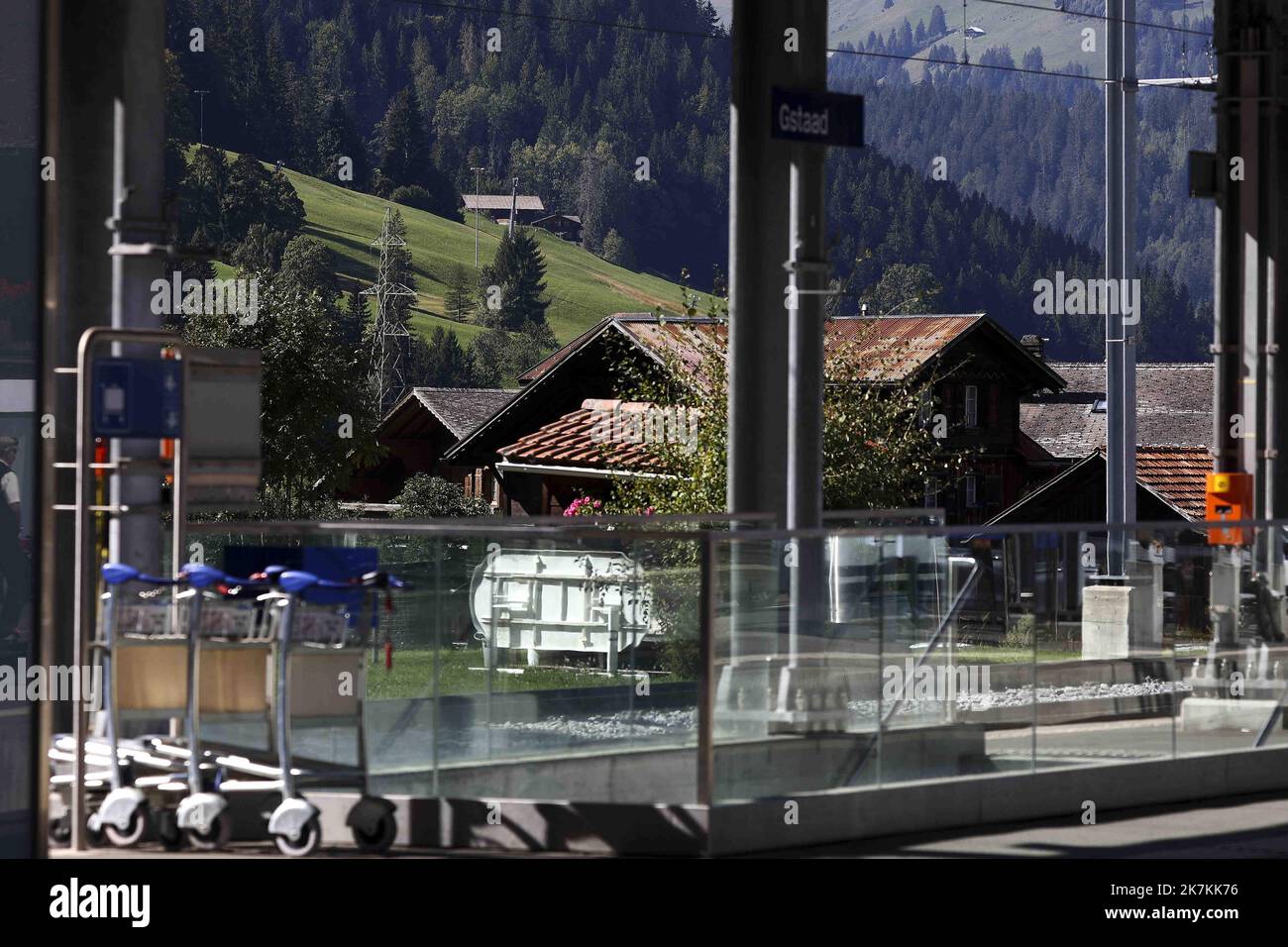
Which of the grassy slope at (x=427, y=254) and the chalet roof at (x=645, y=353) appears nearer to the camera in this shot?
the chalet roof at (x=645, y=353)

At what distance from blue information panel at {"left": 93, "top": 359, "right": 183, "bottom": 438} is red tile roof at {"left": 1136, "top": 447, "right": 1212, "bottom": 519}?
54.0 metres

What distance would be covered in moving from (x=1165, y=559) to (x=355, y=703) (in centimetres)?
567

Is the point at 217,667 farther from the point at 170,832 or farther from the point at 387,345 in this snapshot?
the point at 387,345

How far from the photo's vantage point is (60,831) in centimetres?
1091

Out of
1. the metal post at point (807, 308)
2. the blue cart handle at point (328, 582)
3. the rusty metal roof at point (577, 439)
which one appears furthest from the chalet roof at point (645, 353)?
the blue cart handle at point (328, 582)

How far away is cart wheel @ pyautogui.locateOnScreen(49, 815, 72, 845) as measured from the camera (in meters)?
10.9

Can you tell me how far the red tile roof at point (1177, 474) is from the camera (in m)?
64.0

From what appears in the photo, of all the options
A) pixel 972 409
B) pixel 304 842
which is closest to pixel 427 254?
pixel 972 409

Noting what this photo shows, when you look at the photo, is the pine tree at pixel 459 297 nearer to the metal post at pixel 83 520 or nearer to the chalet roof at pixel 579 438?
the chalet roof at pixel 579 438

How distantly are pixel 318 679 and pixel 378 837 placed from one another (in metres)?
0.83

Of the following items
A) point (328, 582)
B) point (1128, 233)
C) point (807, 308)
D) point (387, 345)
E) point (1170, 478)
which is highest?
point (387, 345)

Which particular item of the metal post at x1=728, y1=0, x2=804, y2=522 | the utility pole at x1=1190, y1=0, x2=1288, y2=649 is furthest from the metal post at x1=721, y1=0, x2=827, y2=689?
the utility pole at x1=1190, y1=0, x2=1288, y2=649

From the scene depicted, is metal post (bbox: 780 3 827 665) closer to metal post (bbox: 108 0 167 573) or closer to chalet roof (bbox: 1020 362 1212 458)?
metal post (bbox: 108 0 167 573)

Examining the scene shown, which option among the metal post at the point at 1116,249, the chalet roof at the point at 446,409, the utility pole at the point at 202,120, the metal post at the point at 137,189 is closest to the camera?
the metal post at the point at 137,189
